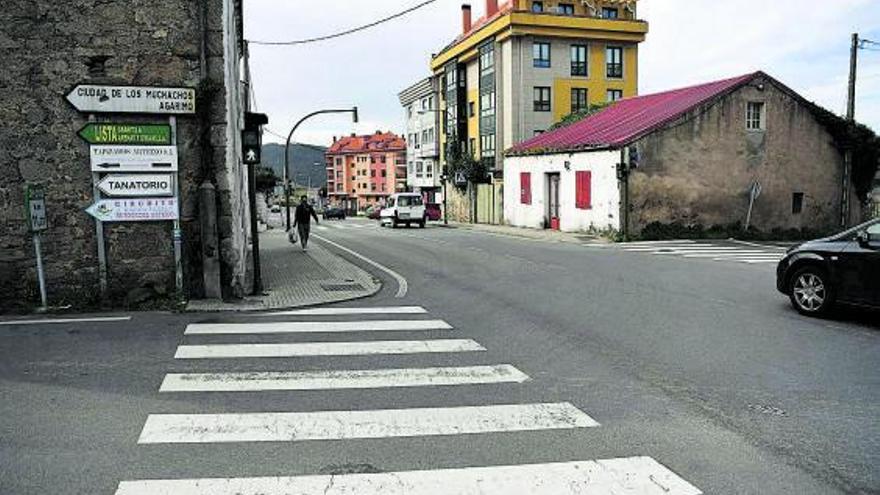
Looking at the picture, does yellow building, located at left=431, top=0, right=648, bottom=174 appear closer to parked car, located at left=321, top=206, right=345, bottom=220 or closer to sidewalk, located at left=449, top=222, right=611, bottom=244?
sidewalk, located at left=449, top=222, right=611, bottom=244

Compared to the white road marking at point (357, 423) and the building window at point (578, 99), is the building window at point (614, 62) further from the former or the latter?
the white road marking at point (357, 423)

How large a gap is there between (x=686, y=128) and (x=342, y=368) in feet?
73.7

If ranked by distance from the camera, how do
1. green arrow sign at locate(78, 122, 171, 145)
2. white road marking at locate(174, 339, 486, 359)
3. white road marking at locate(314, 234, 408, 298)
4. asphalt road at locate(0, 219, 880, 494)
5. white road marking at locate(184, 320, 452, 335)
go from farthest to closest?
white road marking at locate(314, 234, 408, 298) → green arrow sign at locate(78, 122, 171, 145) → white road marking at locate(184, 320, 452, 335) → white road marking at locate(174, 339, 486, 359) → asphalt road at locate(0, 219, 880, 494)

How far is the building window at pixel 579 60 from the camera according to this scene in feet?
161

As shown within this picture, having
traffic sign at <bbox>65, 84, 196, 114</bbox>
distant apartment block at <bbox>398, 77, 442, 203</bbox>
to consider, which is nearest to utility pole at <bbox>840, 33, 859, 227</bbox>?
traffic sign at <bbox>65, 84, 196, 114</bbox>

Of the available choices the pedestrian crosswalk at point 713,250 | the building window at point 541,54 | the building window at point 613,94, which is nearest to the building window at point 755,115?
the pedestrian crosswalk at point 713,250

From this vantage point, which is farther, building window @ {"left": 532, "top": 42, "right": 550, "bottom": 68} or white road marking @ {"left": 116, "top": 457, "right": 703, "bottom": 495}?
building window @ {"left": 532, "top": 42, "right": 550, "bottom": 68}

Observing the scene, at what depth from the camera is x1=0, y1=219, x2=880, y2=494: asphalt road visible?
4.34 meters

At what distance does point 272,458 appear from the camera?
4.43 metres

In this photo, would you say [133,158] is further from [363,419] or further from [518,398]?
[518,398]

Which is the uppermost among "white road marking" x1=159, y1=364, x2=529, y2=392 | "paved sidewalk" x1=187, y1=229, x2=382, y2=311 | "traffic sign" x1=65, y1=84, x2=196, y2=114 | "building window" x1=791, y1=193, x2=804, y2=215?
"traffic sign" x1=65, y1=84, x2=196, y2=114

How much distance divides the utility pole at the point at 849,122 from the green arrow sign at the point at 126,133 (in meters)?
26.2

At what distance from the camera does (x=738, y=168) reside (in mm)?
26891

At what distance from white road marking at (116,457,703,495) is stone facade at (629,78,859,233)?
22.0m
